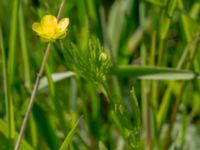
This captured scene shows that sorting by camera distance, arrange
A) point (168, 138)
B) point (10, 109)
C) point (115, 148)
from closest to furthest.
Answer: point (10, 109), point (168, 138), point (115, 148)

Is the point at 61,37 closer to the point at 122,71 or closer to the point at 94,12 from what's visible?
the point at 122,71

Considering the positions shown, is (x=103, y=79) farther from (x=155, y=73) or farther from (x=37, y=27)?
(x=155, y=73)

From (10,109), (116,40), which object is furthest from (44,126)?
(116,40)

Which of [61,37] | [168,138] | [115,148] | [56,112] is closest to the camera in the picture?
[61,37]

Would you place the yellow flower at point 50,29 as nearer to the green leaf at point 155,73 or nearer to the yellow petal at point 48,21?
the yellow petal at point 48,21

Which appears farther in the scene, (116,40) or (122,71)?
(116,40)

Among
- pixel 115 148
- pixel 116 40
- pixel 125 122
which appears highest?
pixel 116 40

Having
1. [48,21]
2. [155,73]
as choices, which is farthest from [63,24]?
[155,73]

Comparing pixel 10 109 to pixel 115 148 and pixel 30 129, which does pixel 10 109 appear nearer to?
pixel 30 129

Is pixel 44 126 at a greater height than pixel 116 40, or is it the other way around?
pixel 116 40
